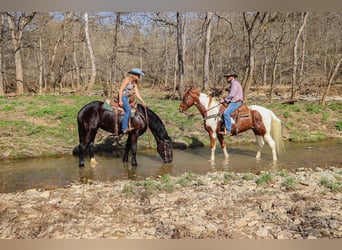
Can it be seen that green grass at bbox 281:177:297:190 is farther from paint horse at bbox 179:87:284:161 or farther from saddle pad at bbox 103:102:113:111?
saddle pad at bbox 103:102:113:111

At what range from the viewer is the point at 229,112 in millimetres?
8312

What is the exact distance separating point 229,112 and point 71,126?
227 inches

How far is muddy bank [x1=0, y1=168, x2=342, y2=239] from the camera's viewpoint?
3.81m

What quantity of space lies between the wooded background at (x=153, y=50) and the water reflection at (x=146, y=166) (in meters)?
8.25

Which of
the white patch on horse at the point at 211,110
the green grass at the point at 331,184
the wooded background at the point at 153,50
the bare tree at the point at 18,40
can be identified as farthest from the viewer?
the bare tree at the point at 18,40

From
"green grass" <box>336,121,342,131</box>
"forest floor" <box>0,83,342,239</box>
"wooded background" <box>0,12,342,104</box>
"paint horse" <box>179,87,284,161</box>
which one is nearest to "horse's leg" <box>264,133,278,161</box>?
"paint horse" <box>179,87,284,161</box>

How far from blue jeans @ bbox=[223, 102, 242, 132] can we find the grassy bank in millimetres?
2193

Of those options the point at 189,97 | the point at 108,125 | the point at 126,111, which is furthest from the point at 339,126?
the point at 108,125

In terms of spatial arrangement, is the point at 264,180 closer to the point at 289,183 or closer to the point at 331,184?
the point at 289,183

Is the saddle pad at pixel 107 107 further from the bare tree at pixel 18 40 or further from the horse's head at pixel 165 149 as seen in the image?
the bare tree at pixel 18 40

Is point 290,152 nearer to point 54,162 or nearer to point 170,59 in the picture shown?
point 54,162

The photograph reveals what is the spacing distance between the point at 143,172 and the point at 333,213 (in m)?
4.35

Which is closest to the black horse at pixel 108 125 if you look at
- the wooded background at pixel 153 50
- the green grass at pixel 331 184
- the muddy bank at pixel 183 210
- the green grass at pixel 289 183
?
the muddy bank at pixel 183 210

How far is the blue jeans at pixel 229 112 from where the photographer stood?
326 inches
